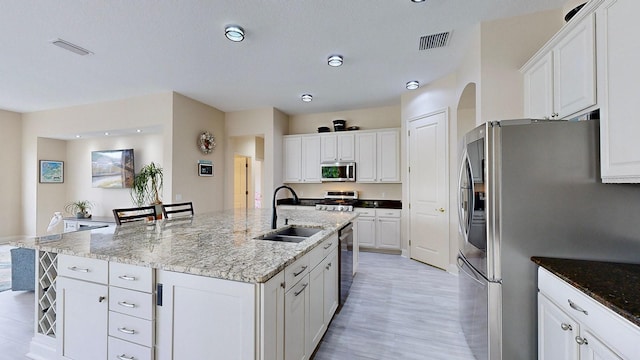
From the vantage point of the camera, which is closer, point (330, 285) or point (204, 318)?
point (204, 318)

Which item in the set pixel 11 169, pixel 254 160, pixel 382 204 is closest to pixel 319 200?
pixel 382 204

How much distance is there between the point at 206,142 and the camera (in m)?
5.00

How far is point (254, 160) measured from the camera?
24.9 feet

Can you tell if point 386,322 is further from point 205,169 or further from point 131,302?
point 205,169

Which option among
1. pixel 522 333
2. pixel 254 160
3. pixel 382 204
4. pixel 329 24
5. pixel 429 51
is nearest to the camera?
pixel 522 333

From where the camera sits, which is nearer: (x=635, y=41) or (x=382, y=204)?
(x=635, y=41)

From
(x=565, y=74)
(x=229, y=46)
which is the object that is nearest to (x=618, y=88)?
(x=565, y=74)

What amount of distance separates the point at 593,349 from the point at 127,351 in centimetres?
232

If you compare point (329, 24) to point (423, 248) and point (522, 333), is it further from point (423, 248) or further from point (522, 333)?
point (423, 248)

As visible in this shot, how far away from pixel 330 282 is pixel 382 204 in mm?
3096

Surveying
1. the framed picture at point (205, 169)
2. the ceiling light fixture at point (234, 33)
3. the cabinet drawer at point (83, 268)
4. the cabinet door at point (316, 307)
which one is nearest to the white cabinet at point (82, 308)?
the cabinet drawer at point (83, 268)

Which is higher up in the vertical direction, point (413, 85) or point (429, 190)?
point (413, 85)

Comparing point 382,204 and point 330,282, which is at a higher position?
point 382,204

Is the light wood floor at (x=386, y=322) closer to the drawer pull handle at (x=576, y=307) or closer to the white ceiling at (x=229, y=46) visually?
the drawer pull handle at (x=576, y=307)
